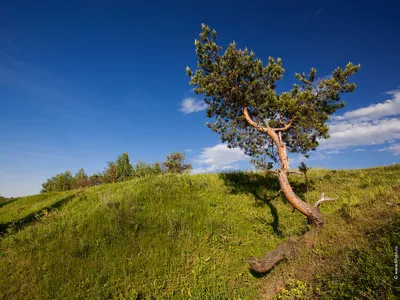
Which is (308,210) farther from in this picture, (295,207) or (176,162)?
(176,162)

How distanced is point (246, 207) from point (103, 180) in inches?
1714

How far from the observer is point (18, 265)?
8156 millimetres

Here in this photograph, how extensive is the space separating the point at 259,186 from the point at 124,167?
45587 mm

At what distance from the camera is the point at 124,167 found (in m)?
55.9

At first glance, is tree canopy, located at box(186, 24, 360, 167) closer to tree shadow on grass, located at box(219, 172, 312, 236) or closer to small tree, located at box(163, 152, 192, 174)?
tree shadow on grass, located at box(219, 172, 312, 236)

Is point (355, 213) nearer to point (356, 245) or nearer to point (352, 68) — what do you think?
point (356, 245)

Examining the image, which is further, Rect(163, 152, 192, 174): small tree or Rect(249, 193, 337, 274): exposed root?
Rect(163, 152, 192, 174): small tree

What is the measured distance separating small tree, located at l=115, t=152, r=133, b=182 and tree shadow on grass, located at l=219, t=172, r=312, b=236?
3820cm

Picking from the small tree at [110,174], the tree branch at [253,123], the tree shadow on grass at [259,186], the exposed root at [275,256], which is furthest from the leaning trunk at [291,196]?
the small tree at [110,174]

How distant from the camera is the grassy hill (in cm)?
568

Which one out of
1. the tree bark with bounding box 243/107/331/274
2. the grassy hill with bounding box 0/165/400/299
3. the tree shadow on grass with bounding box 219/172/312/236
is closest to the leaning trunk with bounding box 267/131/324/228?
the tree bark with bounding box 243/107/331/274

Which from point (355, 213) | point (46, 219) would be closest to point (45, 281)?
point (46, 219)

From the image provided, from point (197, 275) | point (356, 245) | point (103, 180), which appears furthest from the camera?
point (103, 180)

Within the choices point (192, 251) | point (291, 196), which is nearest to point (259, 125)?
point (291, 196)
